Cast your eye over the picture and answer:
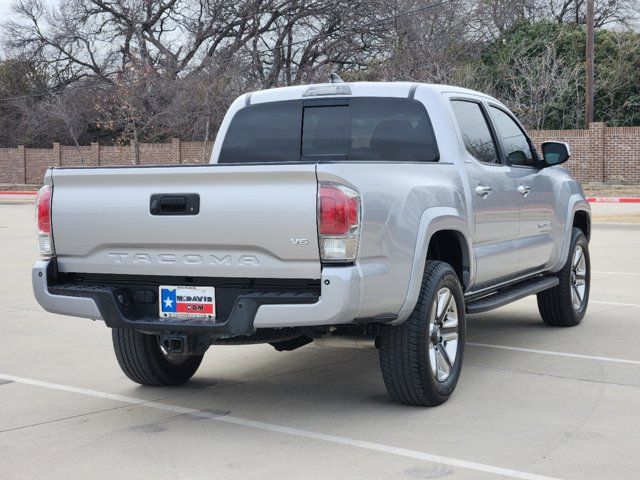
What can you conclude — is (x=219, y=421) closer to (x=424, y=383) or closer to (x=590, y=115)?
(x=424, y=383)

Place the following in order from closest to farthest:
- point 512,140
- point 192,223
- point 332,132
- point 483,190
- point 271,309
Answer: point 271,309 < point 192,223 < point 483,190 < point 332,132 < point 512,140

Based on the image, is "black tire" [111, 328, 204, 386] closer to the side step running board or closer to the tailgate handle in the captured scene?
the tailgate handle

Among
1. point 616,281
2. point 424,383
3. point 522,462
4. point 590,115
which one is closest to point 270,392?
point 424,383

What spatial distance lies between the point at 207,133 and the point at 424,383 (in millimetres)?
42756

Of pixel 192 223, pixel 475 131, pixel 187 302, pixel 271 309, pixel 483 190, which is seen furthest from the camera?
pixel 475 131

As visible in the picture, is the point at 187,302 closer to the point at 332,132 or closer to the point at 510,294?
the point at 332,132

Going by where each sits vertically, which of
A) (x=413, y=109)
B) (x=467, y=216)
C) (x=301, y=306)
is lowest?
(x=301, y=306)

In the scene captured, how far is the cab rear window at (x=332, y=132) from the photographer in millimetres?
6926

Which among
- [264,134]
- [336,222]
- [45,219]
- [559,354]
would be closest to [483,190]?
[559,354]

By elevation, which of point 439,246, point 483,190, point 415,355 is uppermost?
point 483,190

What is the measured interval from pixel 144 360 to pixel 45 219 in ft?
4.02

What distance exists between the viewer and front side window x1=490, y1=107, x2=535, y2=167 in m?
7.84

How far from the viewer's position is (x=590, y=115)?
115 ft

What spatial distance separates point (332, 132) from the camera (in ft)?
23.6
